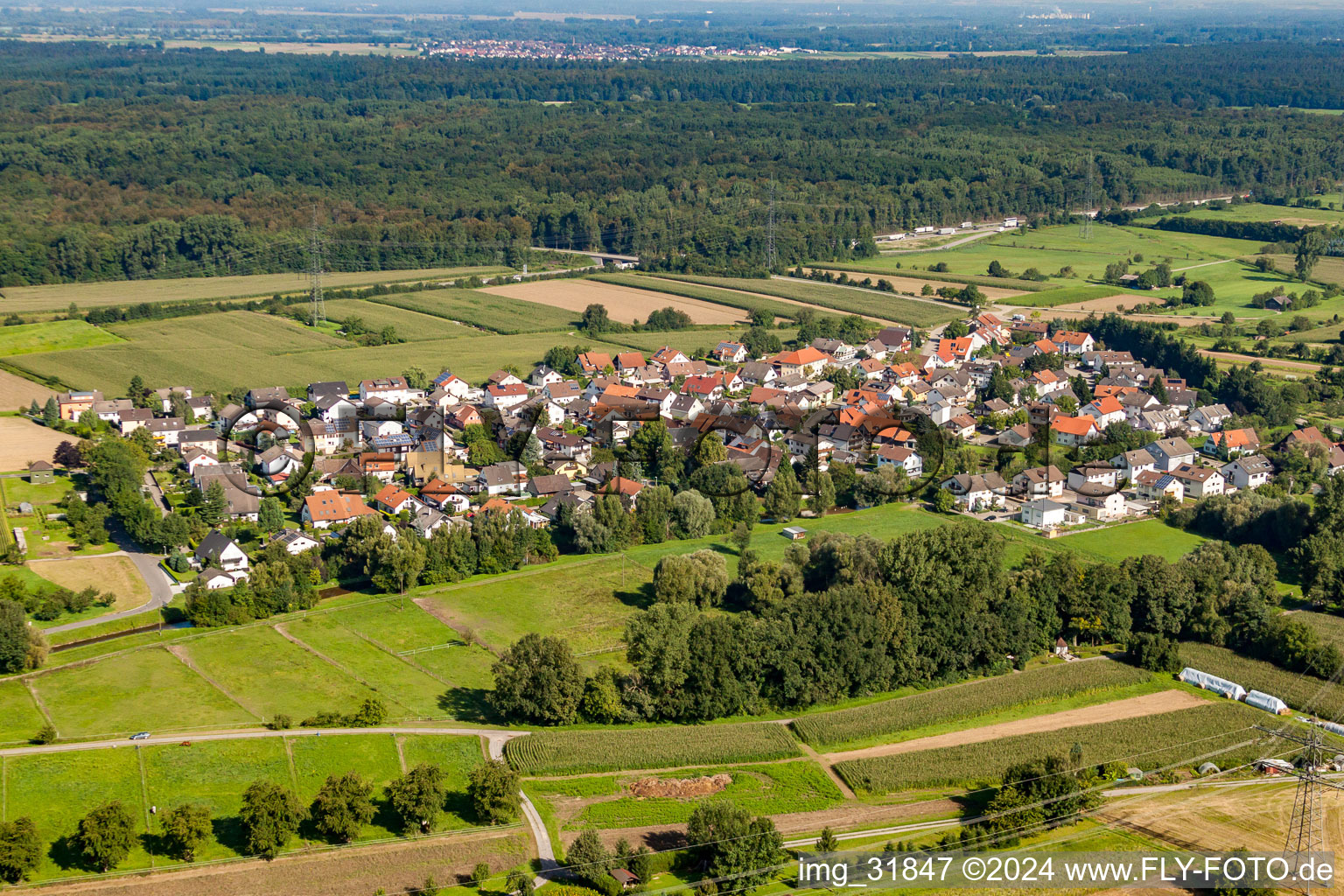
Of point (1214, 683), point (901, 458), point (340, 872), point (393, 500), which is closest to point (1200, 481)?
point (901, 458)

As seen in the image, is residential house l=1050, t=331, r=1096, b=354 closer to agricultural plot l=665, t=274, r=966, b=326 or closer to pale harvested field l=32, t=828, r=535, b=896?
agricultural plot l=665, t=274, r=966, b=326

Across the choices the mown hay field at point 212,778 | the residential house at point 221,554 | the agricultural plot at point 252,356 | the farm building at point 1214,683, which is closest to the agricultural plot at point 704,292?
the agricultural plot at point 252,356

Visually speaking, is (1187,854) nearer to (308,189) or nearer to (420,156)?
(308,189)

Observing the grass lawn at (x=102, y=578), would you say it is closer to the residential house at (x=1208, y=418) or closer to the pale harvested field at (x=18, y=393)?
the pale harvested field at (x=18, y=393)

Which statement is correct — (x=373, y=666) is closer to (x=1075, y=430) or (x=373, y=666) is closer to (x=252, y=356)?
(x=1075, y=430)

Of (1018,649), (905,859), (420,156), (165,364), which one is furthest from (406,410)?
(420,156)
